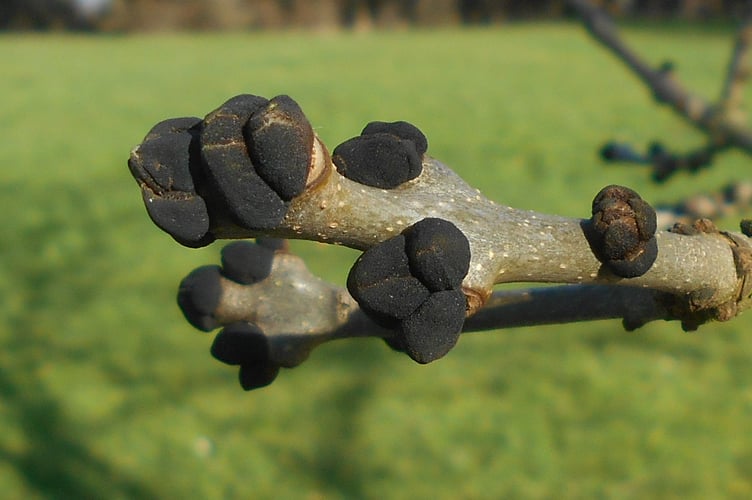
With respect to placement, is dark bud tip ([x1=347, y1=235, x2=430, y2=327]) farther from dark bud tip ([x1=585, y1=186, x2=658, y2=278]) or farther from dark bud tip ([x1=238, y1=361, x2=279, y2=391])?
dark bud tip ([x1=238, y1=361, x2=279, y2=391])

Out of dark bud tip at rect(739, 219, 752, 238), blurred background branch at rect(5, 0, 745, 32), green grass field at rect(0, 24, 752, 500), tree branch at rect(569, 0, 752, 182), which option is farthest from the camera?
blurred background branch at rect(5, 0, 745, 32)

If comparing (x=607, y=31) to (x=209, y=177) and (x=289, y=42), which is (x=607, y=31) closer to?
(x=209, y=177)

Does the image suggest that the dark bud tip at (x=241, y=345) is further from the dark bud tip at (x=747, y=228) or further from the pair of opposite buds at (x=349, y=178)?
the dark bud tip at (x=747, y=228)

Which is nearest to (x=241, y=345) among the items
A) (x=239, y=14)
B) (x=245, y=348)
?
(x=245, y=348)

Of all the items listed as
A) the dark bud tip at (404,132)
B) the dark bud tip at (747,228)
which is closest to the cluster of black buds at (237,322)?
the dark bud tip at (404,132)

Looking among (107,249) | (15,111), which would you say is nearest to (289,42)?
(15,111)

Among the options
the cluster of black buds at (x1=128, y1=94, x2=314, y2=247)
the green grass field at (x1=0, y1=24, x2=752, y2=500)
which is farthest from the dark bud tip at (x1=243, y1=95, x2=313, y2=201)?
the green grass field at (x1=0, y1=24, x2=752, y2=500)
